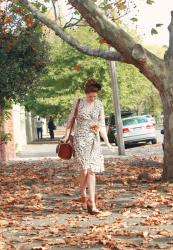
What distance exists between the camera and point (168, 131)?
10672 mm

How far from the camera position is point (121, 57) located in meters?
10.9

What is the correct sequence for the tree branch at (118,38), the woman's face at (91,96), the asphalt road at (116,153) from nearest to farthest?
the woman's face at (91,96), the tree branch at (118,38), the asphalt road at (116,153)

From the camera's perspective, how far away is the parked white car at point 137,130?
27.8 meters

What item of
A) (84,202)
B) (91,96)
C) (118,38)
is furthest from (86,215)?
(118,38)

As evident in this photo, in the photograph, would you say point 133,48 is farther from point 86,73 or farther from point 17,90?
point 86,73

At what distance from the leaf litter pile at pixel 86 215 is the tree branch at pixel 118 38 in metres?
2.07

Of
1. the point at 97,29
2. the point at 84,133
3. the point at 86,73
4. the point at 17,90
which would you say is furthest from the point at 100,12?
the point at 86,73

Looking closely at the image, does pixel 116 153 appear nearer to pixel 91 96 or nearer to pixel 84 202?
pixel 84 202

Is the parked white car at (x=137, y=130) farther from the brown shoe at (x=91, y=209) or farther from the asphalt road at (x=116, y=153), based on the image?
the brown shoe at (x=91, y=209)

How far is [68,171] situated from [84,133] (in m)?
6.72

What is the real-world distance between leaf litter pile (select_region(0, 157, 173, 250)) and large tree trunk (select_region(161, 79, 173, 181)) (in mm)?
330

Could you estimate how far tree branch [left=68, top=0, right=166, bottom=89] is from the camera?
1048cm

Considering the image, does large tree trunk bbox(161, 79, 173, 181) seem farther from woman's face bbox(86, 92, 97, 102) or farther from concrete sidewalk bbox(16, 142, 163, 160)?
concrete sidewalk bbox(16, 142, 163, 160)

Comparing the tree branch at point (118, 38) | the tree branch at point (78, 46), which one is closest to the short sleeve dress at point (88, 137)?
the tree branch at point (118, 38)
